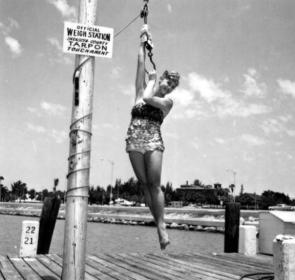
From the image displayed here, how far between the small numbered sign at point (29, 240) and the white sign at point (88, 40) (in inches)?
208

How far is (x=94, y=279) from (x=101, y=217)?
86.5m

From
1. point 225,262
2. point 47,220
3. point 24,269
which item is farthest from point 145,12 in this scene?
point 47,220

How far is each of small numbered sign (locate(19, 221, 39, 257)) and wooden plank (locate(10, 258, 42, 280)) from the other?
496 millimetres

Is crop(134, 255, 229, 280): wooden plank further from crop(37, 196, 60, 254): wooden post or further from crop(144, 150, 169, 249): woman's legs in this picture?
crop(37, 196, 60, 254): wooden post

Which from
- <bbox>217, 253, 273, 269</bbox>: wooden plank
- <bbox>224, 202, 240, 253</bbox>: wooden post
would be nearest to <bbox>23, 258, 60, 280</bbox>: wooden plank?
<bbox>217, 253, 273, 269</bbox>: wooden plank

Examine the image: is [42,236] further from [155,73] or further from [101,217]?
[101,217]

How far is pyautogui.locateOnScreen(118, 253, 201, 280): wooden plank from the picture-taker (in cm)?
596

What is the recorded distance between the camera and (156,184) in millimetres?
4152

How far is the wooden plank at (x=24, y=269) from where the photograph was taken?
18.8ft

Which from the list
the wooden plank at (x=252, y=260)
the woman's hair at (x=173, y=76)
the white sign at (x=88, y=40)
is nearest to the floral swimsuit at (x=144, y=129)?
Answer: the woman's hair at (x=173, y=76)

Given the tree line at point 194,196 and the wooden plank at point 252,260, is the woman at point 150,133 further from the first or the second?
the tree line at point 194,196

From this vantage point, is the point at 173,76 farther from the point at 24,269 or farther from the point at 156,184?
the point at 24,269

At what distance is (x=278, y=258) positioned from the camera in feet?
13.5

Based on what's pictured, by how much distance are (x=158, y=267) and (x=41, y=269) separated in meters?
1.81
